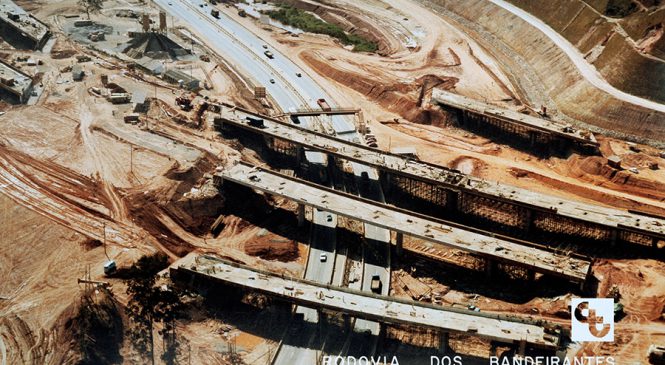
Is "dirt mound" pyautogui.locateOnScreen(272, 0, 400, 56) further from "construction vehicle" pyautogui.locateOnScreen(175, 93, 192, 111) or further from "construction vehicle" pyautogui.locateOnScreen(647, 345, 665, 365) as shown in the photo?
"construction vehicle" pyautogui.locateOnScreen(647, 345, 665, 365)

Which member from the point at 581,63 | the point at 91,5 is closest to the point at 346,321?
the point at 581,63

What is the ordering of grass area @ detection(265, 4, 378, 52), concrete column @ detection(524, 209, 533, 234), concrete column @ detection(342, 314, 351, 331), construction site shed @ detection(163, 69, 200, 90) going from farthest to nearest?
grass area @ detection(265, 4, 378, 52) → construction site shed @ detection(163, 69, 200, 90) → concrete column @ detection(524, 209, 533, 234) → concrete column @ detection(342, 314, 351, 331)

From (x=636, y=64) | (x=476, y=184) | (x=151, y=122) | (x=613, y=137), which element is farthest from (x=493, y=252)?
(x=151, y=122)

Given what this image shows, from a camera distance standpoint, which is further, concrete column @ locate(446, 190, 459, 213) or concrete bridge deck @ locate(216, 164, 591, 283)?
concrete column @ locate(446, 190, 459, 213)

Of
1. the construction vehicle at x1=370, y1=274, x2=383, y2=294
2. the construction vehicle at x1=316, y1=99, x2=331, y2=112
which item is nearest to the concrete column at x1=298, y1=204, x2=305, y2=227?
the construction vehicle at x1=370, y1=274, x2=383, y2=294

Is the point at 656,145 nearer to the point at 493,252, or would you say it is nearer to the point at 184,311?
the point at 493,252

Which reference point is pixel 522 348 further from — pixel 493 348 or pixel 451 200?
pixel 451 200

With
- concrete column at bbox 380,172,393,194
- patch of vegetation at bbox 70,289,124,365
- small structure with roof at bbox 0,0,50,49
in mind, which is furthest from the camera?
small structure with roof at bbox 0,0,50,49
